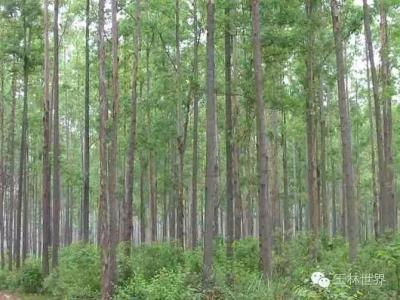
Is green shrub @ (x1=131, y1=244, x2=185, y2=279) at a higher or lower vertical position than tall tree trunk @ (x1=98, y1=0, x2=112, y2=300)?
lower

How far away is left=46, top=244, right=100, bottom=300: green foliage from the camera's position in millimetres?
13992

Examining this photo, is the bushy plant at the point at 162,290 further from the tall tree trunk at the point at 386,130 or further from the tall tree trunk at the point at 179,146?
the tall tree trunk at the point at 386,130

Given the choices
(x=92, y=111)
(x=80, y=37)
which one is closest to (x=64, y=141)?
(x=92, y=111)

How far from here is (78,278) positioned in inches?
587

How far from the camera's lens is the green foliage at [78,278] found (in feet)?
45.9

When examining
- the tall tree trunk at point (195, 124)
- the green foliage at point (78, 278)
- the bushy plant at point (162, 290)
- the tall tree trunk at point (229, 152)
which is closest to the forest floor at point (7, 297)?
the green foliage at point (78, 278)

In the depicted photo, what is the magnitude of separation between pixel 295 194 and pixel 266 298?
28.1 m

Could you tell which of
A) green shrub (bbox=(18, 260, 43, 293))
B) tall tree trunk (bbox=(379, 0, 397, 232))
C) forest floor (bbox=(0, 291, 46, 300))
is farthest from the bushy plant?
tall tree trunk (bbox=(379, 0, 397, 232))

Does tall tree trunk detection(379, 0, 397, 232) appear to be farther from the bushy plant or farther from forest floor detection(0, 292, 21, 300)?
forest floor detection(0, 292, 21, 300)

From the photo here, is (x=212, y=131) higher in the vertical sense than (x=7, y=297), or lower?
higher

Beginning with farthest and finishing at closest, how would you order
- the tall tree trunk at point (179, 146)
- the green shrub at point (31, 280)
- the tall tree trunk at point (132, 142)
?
the tall tree trunk at point (179, 146) → the green shrub at point (31, 280) → the tall tree trunk at point (132, 142)

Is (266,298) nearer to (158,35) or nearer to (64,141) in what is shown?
(158,35)

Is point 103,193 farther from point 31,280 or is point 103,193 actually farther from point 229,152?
point 31,280

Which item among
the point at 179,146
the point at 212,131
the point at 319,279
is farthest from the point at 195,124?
the point at 319,279
